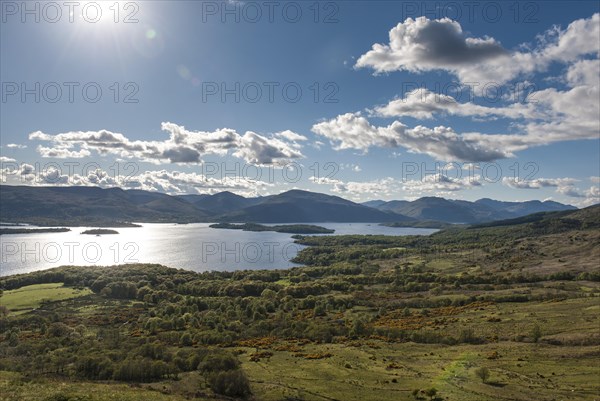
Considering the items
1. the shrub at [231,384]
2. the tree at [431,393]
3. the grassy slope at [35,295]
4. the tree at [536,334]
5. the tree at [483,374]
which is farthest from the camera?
the grassy slope at [35,295]

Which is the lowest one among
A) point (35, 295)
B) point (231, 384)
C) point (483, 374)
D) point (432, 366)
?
point (35, 295)

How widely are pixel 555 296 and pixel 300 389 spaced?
124 m

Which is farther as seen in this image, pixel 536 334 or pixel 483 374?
pixel 536 334

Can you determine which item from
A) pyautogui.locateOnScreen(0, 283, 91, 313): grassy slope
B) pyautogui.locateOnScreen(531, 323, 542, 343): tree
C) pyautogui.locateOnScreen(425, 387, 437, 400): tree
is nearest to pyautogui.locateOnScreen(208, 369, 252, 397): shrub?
pyautogui.locateOnScreen(425, 387, 437, 400): tree

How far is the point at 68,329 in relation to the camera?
113 m

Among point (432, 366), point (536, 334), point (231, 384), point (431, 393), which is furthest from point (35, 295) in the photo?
point (536, 334)

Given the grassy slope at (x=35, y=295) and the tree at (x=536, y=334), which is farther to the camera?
the grassy slope at (x=35, y=295)

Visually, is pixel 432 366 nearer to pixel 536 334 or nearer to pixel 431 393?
pixel 431 393

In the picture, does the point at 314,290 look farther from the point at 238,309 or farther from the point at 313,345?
the point at 313,345

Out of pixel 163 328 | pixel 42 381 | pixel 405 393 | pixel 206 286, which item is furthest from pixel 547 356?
pixel 206 286

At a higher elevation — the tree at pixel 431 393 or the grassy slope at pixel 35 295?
the tree at pixel 431 393

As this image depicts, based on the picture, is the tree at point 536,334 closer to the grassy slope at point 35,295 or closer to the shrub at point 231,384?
the shrub at point 231,384

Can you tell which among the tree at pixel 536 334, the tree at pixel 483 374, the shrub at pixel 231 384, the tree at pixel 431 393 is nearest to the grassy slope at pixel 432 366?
the tree at pixel 483 374

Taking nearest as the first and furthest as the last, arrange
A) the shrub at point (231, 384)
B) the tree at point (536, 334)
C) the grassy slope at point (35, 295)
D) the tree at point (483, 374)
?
1. the shrub at point (231, 384)
2. the tree at point (483, 374)
3. the tree at point (536, 334)
4. the grassy slope at point (35, 295)
